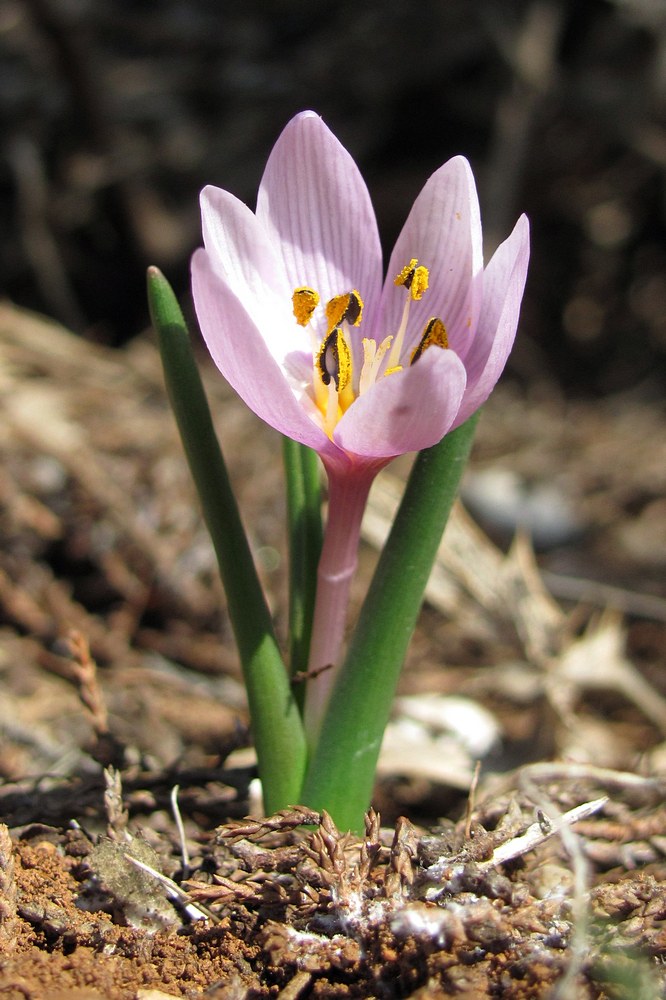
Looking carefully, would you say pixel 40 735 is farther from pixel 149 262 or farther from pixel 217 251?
pixel 149 262

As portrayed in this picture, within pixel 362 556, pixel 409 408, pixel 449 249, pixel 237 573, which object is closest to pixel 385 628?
pixel 237 573

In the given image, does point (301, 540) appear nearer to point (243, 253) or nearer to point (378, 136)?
point (243, 253)

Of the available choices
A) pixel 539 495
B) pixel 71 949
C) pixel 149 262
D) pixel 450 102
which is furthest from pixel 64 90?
pixel 71 949

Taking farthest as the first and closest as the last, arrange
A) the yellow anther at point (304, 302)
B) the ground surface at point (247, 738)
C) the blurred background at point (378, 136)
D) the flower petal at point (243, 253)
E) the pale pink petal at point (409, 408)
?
the blurred background at point (378, 136) → the yellow anther at point (304, 302) → the flower petal at point (243, 253) → the ground surface at point (247, 738) → the pale pink petal at point (409, 408)

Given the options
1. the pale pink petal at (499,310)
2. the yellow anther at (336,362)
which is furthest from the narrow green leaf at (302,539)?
the pale pink petal at (499,310)

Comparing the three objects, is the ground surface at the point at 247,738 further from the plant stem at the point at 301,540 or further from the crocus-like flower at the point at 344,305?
the crocus-like flower at the point at 344,305

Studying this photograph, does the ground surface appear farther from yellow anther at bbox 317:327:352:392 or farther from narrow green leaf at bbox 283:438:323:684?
yellow anther at bbox 317:327:352:392

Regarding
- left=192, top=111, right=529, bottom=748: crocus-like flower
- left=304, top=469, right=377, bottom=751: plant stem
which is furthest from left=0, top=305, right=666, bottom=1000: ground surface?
left=192, top=111, right=529, bottom=748: crocus-like flower
